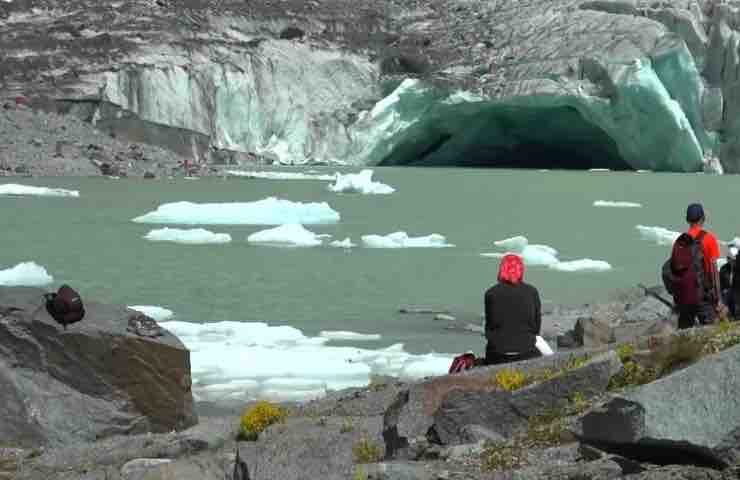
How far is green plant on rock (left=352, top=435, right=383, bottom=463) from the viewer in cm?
477

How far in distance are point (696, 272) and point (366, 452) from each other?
8.50 ft

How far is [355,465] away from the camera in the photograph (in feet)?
15.0

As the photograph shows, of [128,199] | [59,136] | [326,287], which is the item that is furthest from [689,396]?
[59,136]

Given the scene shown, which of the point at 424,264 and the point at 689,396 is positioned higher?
the point at 689,396

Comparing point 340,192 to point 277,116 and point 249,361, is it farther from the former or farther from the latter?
point 249,361

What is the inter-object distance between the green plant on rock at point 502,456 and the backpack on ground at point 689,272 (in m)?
2.54

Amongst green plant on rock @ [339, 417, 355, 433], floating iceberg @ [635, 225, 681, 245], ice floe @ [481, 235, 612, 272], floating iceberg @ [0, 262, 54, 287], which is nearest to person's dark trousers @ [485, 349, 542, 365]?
green plant on rock @ [339, 417, 355, 433]

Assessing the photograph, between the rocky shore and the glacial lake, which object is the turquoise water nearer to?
the glacial lake

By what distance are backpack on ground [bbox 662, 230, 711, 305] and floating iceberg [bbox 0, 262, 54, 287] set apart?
967cm

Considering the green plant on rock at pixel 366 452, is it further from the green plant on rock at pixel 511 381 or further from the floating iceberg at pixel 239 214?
the floating iceberg at pixel 239 214

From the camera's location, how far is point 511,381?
16.1ft

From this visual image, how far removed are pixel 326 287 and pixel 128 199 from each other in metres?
15.5

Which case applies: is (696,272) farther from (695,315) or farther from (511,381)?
(511,381)

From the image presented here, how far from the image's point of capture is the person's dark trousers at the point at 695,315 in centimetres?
655
